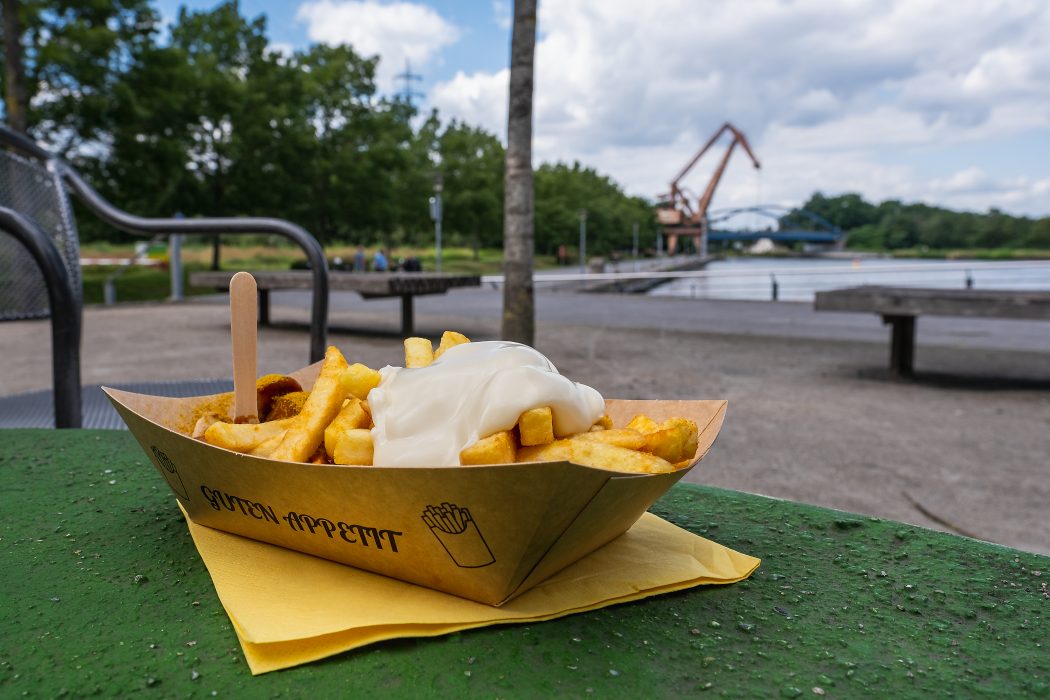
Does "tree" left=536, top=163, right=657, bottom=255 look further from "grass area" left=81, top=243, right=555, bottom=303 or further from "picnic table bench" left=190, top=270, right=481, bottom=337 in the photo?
"picnic table bench" left=190, top=270, right=481, bottom=337

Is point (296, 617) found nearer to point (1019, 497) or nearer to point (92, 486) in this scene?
point (92, 486)

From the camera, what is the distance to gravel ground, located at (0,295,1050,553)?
400 cm

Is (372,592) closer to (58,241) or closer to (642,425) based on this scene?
(642,425)

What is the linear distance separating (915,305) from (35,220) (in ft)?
21.9

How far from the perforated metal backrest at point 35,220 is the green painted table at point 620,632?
2.33 metres

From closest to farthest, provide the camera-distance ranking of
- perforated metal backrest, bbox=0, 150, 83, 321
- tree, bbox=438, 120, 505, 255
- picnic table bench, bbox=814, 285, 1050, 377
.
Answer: perforated metal backrest, bbox=0, 150, 83, 321 → picnic table bench, bbox=814, 285, 1050, 377 → tree, bbox=438, 120, 505, 255

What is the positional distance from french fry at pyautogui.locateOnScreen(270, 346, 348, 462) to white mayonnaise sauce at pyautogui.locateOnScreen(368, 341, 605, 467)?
9 cm

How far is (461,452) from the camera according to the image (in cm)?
80

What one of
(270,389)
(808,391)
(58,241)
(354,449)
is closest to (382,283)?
(808,391)

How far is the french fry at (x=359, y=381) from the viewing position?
0.99 metres

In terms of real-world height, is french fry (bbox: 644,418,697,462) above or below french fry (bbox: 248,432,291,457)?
above

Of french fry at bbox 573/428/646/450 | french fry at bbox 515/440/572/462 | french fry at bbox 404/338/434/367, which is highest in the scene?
french fry at bbox 404/338/434/367

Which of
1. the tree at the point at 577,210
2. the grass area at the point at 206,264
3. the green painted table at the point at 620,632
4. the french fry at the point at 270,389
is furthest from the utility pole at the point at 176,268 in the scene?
the tree at the point at 577,210

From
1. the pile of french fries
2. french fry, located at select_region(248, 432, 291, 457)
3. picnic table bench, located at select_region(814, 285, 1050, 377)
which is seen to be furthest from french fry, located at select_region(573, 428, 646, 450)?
picnic table bench, located at select_region(814, 285, 1050, 377)
